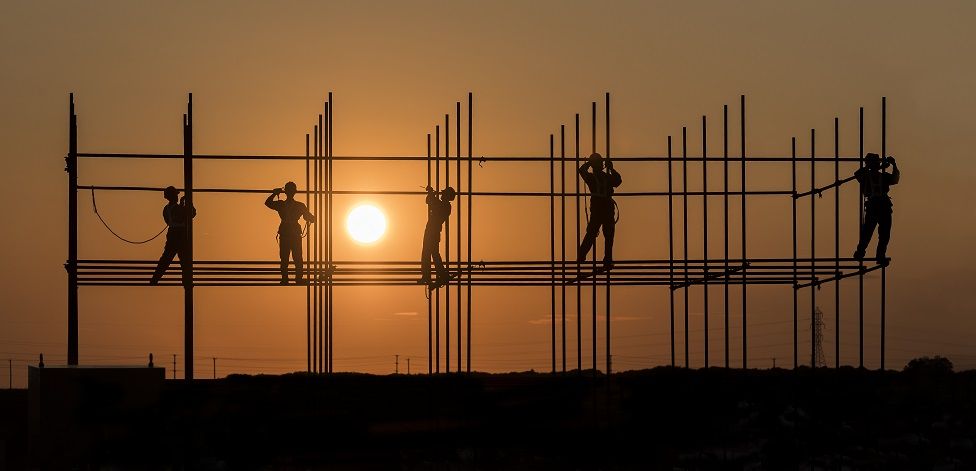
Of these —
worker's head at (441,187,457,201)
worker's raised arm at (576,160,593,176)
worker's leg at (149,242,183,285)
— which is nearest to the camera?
worker's raised arm at (576,160,593,176)

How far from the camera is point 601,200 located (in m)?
29.7

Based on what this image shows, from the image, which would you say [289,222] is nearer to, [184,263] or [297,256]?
[297,256]

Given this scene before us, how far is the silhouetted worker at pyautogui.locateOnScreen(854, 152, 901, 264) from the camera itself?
30156mm

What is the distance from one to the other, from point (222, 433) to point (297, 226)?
3867mm

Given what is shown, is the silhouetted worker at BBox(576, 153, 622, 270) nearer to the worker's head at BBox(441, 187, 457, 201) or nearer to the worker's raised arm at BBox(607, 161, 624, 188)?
the worker's raised arm at BBox(607, 161, 624, 188)

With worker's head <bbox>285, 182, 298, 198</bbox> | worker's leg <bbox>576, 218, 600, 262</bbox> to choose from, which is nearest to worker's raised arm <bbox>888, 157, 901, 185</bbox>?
worker's leg <bbox>576, 218, 600, 262</bbox>

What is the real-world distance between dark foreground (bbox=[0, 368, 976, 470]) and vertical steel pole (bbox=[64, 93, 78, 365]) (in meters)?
1.91

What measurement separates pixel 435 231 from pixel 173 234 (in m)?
4.59

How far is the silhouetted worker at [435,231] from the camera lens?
2970 centimetres

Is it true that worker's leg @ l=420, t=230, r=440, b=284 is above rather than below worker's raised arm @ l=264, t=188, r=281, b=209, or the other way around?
below

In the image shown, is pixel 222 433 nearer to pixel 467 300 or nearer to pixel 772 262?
pixel 467 300

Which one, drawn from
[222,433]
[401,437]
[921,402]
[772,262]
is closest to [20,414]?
[222,433]

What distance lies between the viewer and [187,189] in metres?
30.0

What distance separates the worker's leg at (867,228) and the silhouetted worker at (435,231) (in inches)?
285
